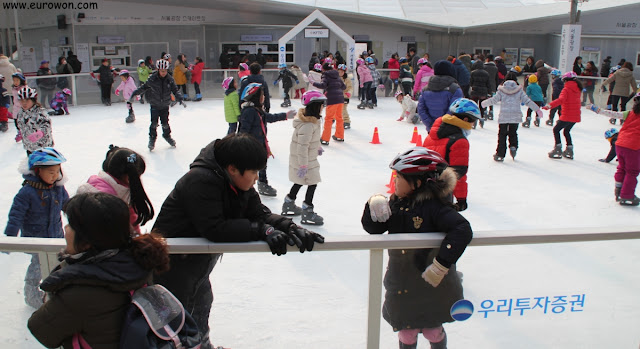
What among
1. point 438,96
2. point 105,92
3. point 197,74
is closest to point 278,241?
point 438,96

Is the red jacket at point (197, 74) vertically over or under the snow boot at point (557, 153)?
over

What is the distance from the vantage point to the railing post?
A: 2.17 metres

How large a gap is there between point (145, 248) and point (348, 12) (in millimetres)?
22402

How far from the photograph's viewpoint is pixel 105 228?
5.75 ft

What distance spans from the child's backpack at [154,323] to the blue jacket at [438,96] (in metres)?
5.54

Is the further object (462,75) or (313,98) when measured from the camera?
(462,75)

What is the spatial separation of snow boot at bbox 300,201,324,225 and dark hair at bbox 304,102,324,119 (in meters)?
0.90

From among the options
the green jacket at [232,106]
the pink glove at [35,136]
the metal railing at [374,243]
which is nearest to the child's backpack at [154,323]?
the metal railing at [374,243]

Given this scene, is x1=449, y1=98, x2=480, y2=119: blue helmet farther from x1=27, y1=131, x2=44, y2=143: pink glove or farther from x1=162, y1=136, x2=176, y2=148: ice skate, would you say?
x1=162, y1=136, x2=176, y2=148: ice skate

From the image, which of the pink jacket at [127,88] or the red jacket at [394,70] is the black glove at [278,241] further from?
the red jacket at [394,70]

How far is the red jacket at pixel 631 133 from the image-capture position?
20.1ft

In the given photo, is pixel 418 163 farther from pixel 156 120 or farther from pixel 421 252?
pixel 156 120

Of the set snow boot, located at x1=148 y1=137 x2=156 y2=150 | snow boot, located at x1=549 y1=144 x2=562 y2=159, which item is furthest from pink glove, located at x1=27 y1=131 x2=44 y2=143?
snow boot, located at x1=549 y1=144 x2=562 y2=159

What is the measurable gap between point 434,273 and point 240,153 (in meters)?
0.89
